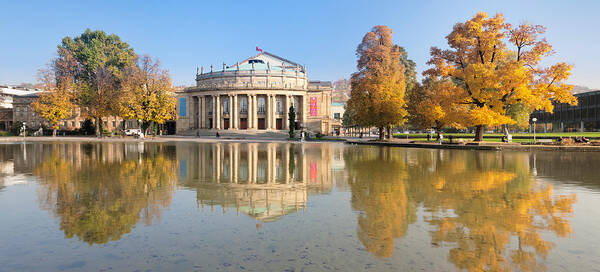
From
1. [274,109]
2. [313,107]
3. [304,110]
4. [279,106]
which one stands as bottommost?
[304,110]

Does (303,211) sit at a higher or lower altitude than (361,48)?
lower

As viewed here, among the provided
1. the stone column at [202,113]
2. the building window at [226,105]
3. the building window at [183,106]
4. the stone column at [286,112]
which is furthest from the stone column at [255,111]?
the building window at [183,106]

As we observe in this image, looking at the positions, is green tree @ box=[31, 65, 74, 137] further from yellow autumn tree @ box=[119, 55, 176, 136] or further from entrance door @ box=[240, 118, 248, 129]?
entrance door @ box=[240, 118, 248, 129]

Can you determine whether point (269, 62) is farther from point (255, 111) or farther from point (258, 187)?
point (258, 187)

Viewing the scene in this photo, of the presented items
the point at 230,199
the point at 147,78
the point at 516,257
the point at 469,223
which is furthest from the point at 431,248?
the point at 147,78

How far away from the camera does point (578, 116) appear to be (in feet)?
292

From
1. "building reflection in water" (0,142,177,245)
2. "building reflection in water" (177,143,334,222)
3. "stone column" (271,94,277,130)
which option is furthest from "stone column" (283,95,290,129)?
"building reflection in water" (0,142,177,245)

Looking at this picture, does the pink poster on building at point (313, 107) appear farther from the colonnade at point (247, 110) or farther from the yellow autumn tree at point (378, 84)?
the yellow autumn tree at point (378, 84)

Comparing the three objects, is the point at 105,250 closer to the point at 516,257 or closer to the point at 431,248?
the point at 431,248

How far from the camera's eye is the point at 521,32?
34.8 metres

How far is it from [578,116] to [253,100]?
76679 millimetres

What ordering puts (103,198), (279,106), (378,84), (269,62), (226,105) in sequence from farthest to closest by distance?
(269,62)
(226,105)
(279,106)
(378,84)
(103,198)

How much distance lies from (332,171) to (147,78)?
54.9 metres

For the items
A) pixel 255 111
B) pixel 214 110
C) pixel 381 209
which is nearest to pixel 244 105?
pixel 255 111
